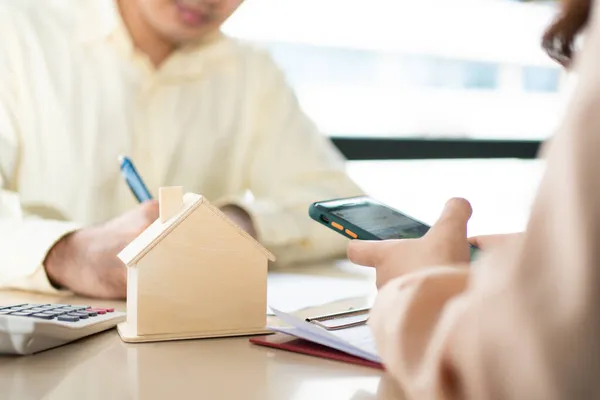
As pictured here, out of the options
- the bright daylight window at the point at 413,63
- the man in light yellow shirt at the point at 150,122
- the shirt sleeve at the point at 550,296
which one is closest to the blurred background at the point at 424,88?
the bright daylight window at the point at 413,63

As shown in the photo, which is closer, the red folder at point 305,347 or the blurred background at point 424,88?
the red folder at point 305,347

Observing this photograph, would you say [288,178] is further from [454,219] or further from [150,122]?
[454,219]

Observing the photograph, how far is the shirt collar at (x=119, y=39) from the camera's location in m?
1.25

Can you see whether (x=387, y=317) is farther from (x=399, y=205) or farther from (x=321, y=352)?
(x=399, y=205)

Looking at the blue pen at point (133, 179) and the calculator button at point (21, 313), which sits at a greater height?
the blue pen at point (133, 179)

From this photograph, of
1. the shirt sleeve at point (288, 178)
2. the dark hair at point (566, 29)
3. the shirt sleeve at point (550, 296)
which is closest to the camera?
the shirt sleeve at point (550, 296)

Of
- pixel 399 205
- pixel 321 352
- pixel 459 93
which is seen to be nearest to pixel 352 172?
pixel 399 205

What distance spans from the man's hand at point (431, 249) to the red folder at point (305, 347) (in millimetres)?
64

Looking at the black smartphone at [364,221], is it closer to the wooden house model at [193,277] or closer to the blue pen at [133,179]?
the wooden house model at [193,277]

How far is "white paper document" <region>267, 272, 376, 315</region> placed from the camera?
805 millimetres

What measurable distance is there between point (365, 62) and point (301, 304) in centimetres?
A: 104

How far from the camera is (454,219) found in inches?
21.7

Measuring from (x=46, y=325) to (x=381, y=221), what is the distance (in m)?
0.35

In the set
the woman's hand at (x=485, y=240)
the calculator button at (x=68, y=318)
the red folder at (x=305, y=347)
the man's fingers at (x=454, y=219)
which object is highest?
the man's fingers at (x=454, y=219)
